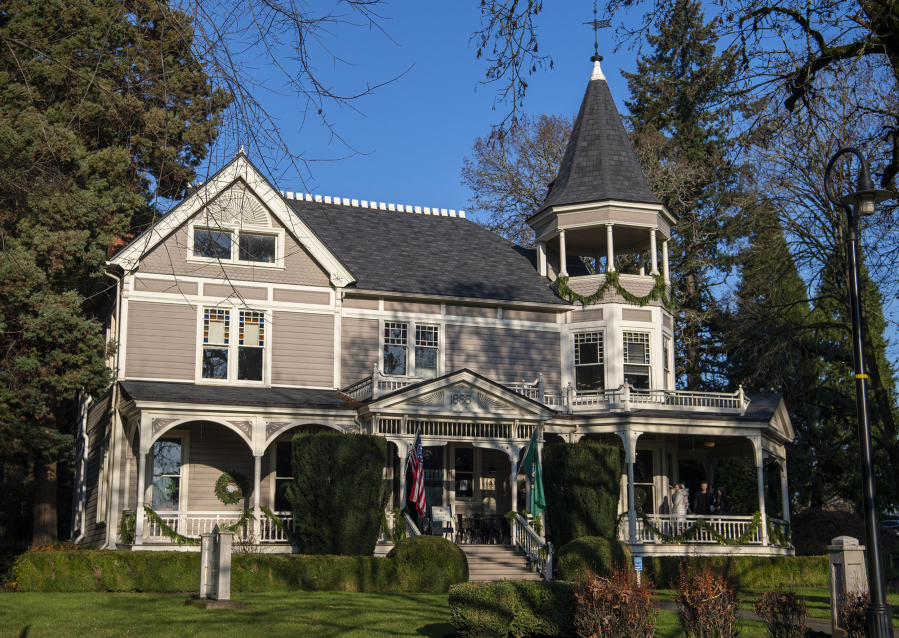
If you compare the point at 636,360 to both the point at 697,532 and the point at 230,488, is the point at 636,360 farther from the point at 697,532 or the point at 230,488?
the point at 230,488

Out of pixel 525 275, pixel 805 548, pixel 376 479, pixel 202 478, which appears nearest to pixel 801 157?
pixel 525 275

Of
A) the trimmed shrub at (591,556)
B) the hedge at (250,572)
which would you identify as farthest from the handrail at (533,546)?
the trimmed shrub at (591,556)

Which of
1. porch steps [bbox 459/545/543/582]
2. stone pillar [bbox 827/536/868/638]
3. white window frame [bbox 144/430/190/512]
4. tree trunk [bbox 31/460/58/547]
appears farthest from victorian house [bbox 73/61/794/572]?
stone pillar [bbox 827/536/868/638]

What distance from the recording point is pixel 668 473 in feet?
90.1

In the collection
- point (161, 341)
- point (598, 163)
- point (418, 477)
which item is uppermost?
point (598, 163)

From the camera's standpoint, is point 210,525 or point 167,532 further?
point 210,525

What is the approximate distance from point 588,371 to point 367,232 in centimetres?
778

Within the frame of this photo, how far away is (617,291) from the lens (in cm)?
2684

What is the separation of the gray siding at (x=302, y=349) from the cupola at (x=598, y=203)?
7.38 meters

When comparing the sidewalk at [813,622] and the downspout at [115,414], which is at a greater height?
the downspout at [115,414]

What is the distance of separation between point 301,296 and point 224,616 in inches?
483

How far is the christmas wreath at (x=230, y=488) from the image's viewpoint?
22578 millimetres

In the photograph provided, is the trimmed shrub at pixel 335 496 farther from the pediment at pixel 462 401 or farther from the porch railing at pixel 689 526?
the porch railing at pixel 689 526

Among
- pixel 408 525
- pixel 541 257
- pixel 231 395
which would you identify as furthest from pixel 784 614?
pixel 541 257
